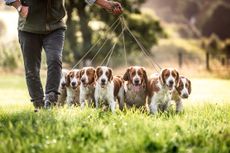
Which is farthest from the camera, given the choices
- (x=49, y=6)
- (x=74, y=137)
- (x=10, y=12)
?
(x=10, y=12)

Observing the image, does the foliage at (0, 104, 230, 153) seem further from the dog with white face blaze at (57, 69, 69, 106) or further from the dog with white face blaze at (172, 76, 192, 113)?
the dog with white face blaze at (57, 69, 69, 106)

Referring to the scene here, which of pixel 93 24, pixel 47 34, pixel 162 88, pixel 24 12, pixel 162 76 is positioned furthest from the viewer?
pixel 93 24

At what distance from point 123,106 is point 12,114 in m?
2.46

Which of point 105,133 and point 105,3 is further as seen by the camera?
point 105,3

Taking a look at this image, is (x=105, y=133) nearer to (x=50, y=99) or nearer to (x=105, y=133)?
(x=105, y=133)

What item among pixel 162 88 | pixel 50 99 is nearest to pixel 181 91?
pixel 162 88

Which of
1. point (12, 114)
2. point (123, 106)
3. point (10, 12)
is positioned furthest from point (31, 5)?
point (10, 12)

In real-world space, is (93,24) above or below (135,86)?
above

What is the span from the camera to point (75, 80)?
438 inches

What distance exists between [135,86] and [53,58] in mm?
1663

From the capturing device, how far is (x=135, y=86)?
35.0 ft

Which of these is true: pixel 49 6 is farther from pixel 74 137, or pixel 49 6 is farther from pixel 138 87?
pixel 74 137

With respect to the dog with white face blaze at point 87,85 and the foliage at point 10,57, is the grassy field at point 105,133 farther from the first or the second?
the foliage at point 10,57

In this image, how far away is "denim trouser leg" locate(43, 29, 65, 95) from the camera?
9.86 m
